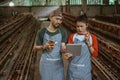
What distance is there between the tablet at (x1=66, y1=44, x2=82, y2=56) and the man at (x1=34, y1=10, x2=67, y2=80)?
0.12 m

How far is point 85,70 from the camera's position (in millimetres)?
2961

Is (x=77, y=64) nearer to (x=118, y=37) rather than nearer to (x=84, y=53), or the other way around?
(x=84, y=53)

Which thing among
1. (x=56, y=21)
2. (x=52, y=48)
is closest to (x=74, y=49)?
(x=52, y=48)

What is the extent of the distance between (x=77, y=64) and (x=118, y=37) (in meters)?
4.66

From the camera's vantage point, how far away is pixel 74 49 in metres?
2.81

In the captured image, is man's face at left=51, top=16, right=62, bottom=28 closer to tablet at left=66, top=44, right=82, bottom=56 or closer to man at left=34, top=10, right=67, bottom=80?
man at left=34, top=10, right=67, bottom=80

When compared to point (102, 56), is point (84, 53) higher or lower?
higher

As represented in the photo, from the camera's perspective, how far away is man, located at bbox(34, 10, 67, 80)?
9.67 ft

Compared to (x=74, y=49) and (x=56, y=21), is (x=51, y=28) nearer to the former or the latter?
(x=56, y=21)

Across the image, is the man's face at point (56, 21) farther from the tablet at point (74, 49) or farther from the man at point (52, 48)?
the tablet at point (74, 49)

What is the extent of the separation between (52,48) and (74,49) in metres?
0.27

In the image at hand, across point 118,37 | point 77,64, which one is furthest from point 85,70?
point 118,37

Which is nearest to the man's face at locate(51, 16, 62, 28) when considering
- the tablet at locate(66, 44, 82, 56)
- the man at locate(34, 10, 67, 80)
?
the man at locate(34, 10, 67, 80)

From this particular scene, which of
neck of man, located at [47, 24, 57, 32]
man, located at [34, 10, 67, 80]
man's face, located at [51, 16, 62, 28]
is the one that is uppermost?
man's face, located at [51, 16, 62, 28]
